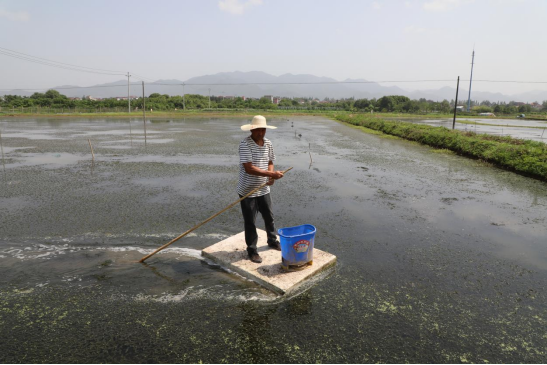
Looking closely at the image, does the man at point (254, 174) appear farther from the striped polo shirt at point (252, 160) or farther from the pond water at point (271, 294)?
the pond water at point (271, 294)

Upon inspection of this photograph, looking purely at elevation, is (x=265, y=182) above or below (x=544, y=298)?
above

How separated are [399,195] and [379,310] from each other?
15.5ft

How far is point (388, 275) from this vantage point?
3.81 meters

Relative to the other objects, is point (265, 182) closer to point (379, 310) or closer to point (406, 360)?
point (379, 310)

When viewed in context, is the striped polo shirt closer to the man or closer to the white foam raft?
the man

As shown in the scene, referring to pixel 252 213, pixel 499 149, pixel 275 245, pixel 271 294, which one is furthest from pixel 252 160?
pixel 499 149

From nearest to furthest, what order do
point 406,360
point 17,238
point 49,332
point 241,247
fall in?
point 406,360 → point 49,332 → point 241,247 → point 17,238

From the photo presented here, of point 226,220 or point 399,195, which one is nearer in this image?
point 226,220

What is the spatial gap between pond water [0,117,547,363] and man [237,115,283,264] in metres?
0.62

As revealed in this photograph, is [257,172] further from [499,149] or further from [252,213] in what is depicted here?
[499,149]

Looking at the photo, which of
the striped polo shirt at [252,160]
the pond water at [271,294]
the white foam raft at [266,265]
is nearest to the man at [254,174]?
A: the striped polo shirt at [252,160]

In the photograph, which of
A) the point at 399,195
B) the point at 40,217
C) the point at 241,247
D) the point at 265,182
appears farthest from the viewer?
the point at 399,195

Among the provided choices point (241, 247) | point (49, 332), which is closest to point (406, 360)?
point (241, 247)

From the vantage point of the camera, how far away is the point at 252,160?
12.0ft
